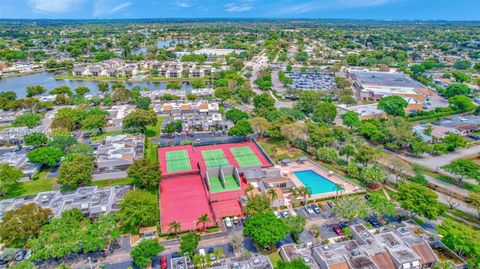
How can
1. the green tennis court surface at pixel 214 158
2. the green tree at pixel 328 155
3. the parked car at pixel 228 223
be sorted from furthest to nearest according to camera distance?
the green tennis court surface at pixel 214 158 → the green tree at pixel 328 155 → the parked car at pixel 228 223

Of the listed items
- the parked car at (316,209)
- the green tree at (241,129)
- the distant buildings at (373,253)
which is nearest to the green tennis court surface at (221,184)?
the parked car at (316,209)

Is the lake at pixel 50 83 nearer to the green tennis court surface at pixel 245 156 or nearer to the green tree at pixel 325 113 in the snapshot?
the green tree at pixel 325 113

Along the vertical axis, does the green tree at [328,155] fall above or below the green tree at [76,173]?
below

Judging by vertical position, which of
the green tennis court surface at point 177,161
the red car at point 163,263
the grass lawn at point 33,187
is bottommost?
the red car at point 163,263

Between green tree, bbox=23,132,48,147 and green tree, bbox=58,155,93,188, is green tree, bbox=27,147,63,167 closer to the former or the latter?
green tree, bbox=23,132,48,147

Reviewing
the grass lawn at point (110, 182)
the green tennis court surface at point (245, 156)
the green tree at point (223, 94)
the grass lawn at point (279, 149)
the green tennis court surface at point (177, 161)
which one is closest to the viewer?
the grass lawn at point (110, 182)

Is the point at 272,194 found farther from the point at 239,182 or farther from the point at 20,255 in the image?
the point at 20,255

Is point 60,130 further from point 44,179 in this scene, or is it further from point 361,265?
point 361,265

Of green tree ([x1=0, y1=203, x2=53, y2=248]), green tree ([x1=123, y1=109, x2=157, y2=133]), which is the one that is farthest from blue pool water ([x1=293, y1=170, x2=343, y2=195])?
green tree ([x1=0, y1=203, x2=53, y2=248])
